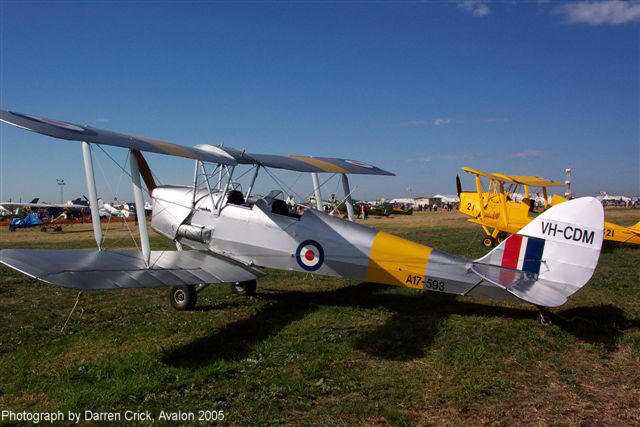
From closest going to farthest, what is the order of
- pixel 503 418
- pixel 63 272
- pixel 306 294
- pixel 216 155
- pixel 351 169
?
pixel 503 418, pixel 63 272, pixel 216 155, pixel 306 294, pixel 351 169

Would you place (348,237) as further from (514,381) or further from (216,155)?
(514,381)

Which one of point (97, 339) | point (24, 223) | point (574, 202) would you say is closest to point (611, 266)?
point (574, 202)

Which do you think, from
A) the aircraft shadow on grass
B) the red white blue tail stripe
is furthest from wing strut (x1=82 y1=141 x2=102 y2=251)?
the red white blue tail stripe

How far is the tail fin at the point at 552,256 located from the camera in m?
5.21

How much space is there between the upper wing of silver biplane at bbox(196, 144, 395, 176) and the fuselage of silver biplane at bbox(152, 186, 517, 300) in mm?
658

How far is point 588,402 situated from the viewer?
3822mm

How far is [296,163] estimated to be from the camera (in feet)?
26.3

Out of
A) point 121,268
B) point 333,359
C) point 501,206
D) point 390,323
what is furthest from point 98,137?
point 501,206

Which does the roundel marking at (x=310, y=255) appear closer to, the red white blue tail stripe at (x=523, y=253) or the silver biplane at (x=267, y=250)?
the silver biplane at (x=267, y=250)

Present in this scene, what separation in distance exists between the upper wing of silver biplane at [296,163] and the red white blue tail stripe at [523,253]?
11.6ft

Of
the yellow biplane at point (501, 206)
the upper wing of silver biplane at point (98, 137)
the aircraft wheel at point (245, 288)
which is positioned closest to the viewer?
the upper wing of silver biplane at point (98, 137)

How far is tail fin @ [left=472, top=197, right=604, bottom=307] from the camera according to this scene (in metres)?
5.21

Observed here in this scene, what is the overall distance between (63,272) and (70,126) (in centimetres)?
175

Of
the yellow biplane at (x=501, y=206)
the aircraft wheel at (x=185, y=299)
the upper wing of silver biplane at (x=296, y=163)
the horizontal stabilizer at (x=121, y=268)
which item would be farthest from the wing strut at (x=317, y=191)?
the yellow biplane at (x=501, y=206)
